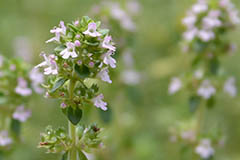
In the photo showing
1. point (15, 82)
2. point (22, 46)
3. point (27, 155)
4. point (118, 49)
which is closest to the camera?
point (15, 82)

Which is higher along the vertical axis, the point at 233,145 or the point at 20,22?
the point at 20,22

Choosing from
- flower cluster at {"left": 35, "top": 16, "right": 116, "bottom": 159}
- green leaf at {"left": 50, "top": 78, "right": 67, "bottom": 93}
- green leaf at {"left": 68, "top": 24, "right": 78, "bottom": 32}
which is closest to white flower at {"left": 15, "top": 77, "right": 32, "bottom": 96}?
flower cluster at {"left": 35, "top": 16, "right": 116, "bottom": 159}

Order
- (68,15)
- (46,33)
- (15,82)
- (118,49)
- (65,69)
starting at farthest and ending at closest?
(68,15)
(46,33)
(118,49)
(15,82)
(65,69)

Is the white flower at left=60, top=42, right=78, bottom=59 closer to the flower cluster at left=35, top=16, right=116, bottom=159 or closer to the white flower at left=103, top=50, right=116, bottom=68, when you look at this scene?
the flower cluster at left=35, top=16, right=116, bottom=159

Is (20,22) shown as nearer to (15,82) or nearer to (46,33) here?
(46,33)

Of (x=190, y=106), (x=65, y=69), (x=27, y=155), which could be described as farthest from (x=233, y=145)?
(x=65, y=69)

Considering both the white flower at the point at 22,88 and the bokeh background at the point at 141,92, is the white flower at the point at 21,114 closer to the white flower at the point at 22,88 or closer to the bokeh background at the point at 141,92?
the white flower at the point at 22,88

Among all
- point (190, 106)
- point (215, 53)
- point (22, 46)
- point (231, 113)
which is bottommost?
point (190, 106)
